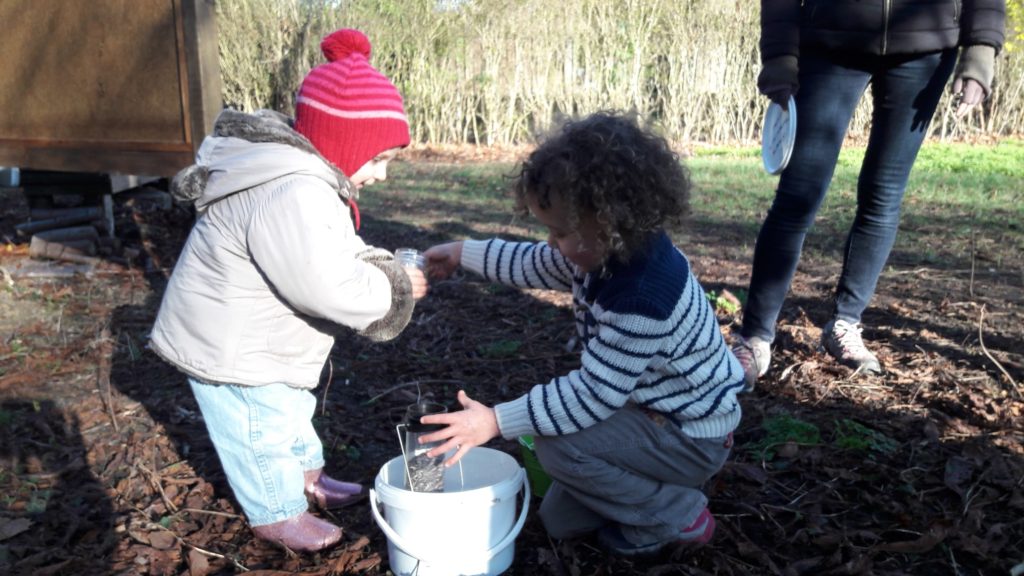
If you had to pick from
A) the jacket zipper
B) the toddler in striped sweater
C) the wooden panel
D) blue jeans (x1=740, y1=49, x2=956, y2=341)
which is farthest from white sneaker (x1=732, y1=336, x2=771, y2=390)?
the wooden panel

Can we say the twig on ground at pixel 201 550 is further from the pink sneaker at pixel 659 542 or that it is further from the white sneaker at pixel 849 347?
the white sneaker at pixel 849 347

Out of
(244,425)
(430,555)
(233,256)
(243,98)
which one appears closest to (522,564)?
(430,555)

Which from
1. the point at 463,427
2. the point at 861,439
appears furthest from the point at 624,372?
the point at 861,439

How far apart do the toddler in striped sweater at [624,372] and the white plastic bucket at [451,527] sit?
0.12 metres

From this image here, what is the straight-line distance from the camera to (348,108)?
2.36 meters

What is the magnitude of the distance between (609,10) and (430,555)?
487 inches

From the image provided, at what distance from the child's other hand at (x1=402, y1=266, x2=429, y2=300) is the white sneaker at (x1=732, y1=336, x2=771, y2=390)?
146cm

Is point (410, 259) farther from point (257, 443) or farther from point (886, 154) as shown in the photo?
point (886, 154)

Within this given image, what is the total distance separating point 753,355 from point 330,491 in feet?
5.93

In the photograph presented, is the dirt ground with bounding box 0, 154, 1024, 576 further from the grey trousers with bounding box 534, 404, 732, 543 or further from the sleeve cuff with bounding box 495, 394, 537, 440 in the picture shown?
the sleeve cuff with bounding box 495, 394, 537, 440

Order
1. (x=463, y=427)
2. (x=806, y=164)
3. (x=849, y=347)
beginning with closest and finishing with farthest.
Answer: (x=463, y=427), (x=806, y=164), (x=849, y=347)

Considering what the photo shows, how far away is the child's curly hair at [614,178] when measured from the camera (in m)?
2.06

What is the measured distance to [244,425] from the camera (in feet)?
7.64

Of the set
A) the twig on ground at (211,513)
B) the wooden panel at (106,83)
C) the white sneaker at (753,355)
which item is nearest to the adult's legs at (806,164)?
the white sneaker at (753,355)
